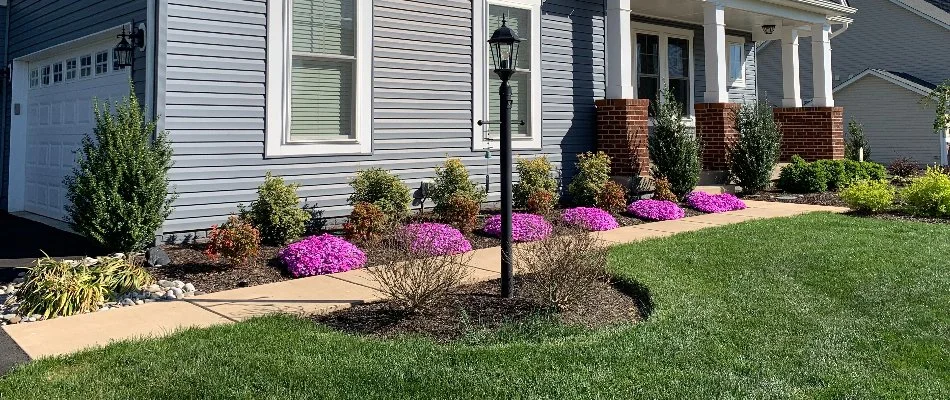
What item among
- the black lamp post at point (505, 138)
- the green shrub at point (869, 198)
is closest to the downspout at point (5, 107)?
the black lamp post at point (505, 138)

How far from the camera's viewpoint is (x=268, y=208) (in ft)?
24.3

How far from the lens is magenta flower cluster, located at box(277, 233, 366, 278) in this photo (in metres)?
6.59

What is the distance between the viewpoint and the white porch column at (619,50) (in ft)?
37.2

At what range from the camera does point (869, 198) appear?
1038 cm

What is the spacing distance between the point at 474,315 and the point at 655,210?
5772 mm

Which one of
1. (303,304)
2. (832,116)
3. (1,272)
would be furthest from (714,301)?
(832,116)

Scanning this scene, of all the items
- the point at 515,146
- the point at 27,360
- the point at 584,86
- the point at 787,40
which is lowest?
the point at 27,360

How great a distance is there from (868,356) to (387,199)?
5298 millimetres

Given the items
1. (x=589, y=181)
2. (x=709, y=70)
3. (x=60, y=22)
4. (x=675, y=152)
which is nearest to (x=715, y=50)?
(x=709, y=70)

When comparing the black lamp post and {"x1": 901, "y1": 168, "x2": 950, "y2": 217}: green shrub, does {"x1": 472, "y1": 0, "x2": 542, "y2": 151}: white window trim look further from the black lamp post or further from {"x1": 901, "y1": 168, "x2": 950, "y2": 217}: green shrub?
{"x1": 901, "y1": 168, "x2": 950, "y2": 217}: green shrub

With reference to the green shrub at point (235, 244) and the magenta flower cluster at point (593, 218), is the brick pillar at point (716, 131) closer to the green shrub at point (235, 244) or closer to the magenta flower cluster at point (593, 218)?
the magenta flower cluster at point (593, 218)

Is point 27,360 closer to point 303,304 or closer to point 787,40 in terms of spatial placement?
point 303,304

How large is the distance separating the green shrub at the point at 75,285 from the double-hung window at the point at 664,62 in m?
10.5

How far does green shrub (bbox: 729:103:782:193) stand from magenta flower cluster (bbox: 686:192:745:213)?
1.19 meters
